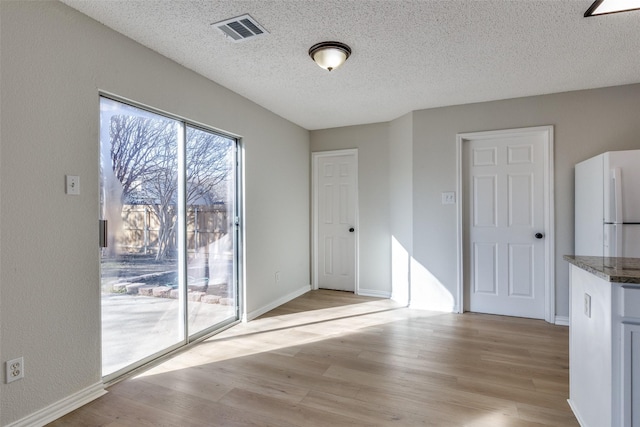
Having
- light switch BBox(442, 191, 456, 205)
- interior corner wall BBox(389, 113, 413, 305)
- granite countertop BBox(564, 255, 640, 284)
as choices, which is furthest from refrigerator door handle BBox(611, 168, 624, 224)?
interior corner wall BBox(389, 113, 413, 305)

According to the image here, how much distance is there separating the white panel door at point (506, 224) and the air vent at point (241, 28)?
2786 mm

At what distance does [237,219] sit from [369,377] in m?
2.09

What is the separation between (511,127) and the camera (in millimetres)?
3641

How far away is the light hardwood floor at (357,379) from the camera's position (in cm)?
194

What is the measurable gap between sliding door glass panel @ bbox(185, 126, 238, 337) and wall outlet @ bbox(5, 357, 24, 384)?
1.27 metres

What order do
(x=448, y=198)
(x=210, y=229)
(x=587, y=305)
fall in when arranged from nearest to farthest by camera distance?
1. (x=587, y=305)
2. (x=210, y=229)
3. (x=448, y=198)

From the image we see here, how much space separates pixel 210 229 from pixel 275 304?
1456 mm

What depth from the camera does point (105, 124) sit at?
89.5 inches

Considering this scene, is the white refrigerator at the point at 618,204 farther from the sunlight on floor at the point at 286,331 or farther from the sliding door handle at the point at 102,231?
the sliding door handle at the point at 102,231

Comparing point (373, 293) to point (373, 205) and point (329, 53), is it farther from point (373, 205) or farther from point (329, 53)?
point (329, 53)

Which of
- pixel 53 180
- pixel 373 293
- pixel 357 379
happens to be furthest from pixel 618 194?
pixel 53 180

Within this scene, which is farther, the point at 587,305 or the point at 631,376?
the point at 587,305

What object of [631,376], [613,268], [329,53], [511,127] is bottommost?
[631,376]

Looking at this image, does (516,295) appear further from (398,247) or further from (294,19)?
(294,19)
